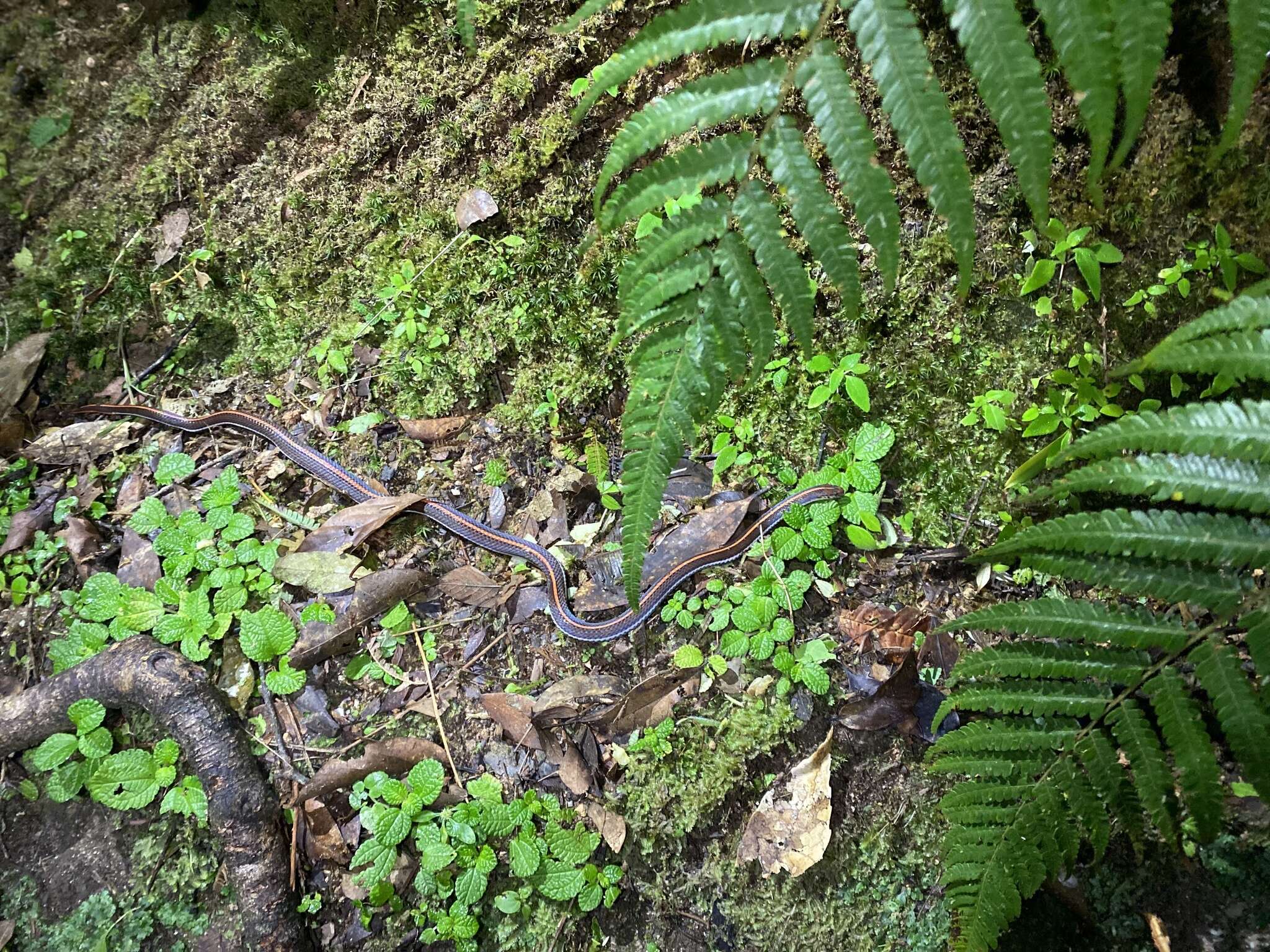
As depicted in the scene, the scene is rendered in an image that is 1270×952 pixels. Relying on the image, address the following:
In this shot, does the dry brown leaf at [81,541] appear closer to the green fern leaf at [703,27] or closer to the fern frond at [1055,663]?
the green fern leaf at [703,27]

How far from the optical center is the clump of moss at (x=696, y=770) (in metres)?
2.54

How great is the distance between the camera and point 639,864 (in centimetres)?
254

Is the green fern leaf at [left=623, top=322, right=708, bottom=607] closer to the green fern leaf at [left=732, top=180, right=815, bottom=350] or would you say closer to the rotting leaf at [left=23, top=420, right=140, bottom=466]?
the green fern leaf at [left=732, top=180, right=815, bottom=350]

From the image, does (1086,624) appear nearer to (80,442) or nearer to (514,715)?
(514,715)

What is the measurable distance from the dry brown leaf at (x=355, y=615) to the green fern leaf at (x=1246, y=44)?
3.18 meters

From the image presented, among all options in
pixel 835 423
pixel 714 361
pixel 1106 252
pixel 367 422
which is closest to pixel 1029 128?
pixel 714 361

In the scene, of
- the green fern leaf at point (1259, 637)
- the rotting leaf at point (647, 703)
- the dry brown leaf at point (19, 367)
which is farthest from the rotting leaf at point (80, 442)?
the green fern leaf at point (1259, 637)

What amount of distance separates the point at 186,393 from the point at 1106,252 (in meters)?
4.55

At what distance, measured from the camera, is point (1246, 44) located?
3.91ft

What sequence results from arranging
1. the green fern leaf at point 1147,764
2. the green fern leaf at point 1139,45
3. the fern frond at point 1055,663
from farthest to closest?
the fern frond at point 1055,663, the green fern leaf at point 1147,764, the green fern leaf at point 1139,45

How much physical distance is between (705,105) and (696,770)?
2.28 m

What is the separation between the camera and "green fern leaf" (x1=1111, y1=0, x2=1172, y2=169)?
1.16m

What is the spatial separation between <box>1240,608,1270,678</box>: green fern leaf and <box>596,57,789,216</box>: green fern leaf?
160cm

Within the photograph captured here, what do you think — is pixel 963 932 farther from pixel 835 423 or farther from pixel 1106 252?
pixel 1106 252
